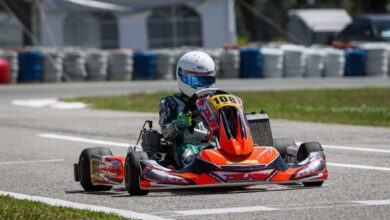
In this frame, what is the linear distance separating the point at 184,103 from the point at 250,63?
21.9m

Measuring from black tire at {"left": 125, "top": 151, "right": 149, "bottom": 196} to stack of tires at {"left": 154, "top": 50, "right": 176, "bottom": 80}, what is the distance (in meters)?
21.7

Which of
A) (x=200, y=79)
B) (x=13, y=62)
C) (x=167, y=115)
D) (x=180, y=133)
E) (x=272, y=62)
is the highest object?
(x=200, y=79)

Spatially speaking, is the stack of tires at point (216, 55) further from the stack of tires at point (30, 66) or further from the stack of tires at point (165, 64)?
the stack of tires at point (30, 66)

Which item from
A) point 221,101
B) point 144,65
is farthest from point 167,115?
point 144,65

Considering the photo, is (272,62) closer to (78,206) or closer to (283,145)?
(283,145)

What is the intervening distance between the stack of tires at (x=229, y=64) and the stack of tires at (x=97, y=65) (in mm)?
3194

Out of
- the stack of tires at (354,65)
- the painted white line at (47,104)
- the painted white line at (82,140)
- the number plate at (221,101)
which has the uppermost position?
the number plate at (221,101)

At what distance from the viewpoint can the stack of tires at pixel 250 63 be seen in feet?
101

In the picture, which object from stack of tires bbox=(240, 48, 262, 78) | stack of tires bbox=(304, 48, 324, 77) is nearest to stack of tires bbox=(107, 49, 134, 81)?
stack of tires bbox=(240, 48, 262, 78)

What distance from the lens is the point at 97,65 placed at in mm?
30703

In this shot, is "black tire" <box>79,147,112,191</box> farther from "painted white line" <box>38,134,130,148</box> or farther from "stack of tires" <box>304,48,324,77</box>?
"stack of tires" <box>304,48,324,77</box>

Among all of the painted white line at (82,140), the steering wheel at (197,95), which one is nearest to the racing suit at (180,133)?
the steering wheel at (197,95)

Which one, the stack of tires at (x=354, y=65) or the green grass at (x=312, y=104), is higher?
the green grass at (x=312, y=104)

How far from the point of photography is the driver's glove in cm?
917
